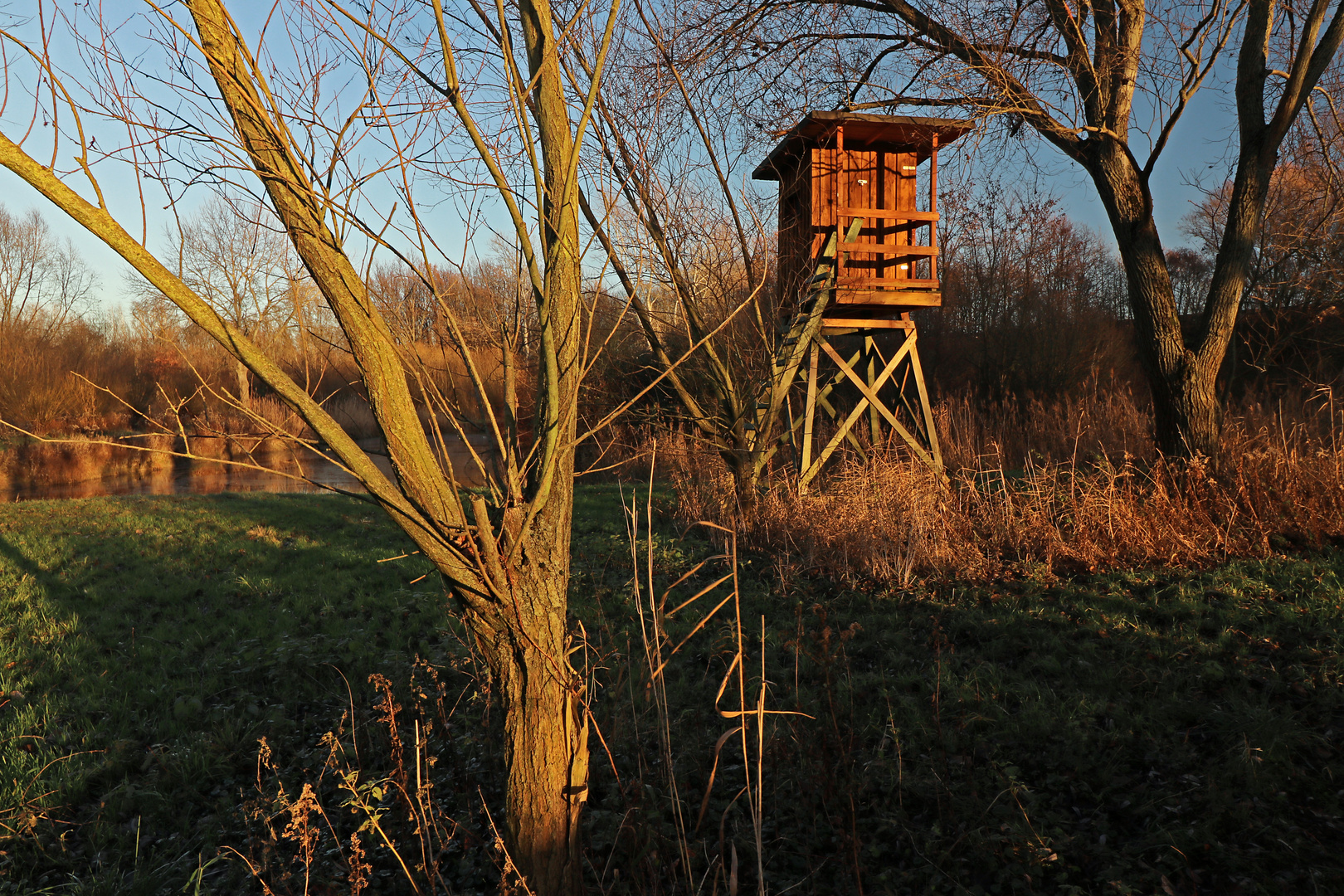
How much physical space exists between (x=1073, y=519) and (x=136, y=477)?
1898cm

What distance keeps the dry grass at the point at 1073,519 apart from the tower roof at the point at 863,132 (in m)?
3.60

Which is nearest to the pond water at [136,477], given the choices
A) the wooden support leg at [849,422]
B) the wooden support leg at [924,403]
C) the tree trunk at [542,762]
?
the wooden support leg at [849,422]

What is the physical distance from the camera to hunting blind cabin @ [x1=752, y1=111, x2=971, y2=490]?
767 cm

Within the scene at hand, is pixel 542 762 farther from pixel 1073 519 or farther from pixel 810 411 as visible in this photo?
pixel 810 411

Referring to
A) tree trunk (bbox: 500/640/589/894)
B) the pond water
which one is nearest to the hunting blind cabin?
tree trunk (bbox: 500/640/589/894)

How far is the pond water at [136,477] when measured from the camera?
567 inches

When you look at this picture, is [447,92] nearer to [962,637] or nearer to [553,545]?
[553,545]

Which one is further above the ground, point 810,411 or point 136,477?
point 810,411

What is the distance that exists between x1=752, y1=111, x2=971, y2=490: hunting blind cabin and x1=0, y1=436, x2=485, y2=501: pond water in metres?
7.28

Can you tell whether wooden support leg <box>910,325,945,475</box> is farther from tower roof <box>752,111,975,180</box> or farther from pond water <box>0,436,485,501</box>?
pond water <box>0,436,485,501</box>

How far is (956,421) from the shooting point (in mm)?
11398

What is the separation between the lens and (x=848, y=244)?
806 centimetres

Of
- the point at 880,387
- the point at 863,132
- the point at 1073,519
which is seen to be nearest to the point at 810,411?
the point at 880,387

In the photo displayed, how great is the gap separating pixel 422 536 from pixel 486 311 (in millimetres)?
1132
